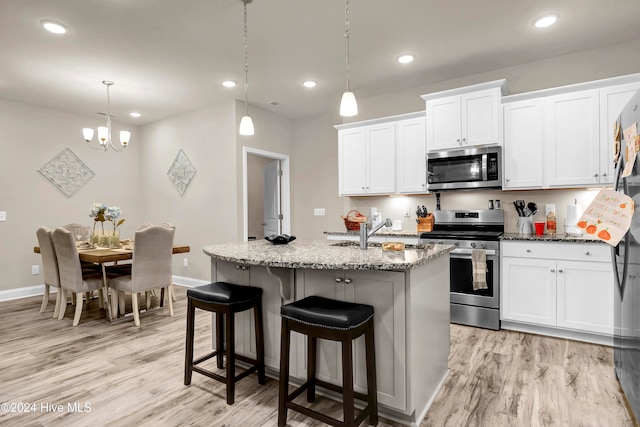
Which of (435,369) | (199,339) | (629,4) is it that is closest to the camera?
(435,369)

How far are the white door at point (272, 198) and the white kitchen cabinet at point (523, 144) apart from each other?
3432 millimetres

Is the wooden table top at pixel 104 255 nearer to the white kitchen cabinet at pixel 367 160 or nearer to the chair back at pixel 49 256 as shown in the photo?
the chair back at pixel 49 256

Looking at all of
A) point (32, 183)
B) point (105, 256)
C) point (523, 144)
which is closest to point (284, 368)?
point (105, 256)

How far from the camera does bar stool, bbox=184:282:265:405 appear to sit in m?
2.06

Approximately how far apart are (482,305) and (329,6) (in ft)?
9.57

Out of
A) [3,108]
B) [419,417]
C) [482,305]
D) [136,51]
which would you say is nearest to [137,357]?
[419,417]

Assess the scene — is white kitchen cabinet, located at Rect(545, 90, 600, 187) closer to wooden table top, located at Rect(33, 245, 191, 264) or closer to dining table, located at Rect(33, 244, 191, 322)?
dining table, located at Rect(33, 244, 191, 322)

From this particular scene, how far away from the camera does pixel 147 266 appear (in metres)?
3.60

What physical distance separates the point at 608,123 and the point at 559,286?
1.47 metres

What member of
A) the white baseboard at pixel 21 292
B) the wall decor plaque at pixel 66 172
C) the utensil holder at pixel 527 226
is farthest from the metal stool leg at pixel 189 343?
the wall decor plaque at pixel 66 172

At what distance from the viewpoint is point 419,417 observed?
192 cm

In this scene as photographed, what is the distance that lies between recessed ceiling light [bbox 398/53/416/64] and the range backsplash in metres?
1.50

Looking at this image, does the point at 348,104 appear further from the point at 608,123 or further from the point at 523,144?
the point at 608,123

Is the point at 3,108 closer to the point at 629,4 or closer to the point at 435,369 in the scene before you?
the point at 435,369
